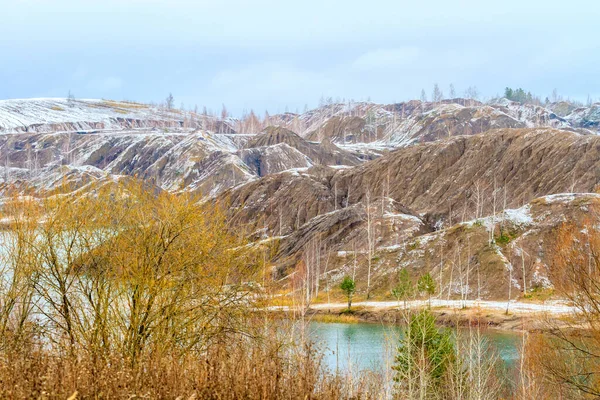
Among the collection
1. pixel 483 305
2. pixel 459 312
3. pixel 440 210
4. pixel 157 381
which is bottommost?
pixel 459 312

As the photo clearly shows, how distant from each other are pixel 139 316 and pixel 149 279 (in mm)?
1116

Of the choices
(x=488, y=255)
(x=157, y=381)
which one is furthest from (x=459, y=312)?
(x=157, y=381)

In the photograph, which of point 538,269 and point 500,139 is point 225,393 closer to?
point 538,269

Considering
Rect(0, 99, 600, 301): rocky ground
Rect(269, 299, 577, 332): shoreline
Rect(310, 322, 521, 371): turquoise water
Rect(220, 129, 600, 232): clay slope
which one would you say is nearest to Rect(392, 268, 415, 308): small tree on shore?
Rect(269, 299, 577, 332): shoreline

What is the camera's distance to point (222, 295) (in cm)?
1905

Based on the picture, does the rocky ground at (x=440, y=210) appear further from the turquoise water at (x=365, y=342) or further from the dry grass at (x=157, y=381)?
the dry grass at (x=157, y=381)

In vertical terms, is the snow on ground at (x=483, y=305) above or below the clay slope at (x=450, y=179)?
below

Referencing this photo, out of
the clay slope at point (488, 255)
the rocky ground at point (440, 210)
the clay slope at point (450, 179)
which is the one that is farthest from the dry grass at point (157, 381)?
the clay slope at point (450, 179)

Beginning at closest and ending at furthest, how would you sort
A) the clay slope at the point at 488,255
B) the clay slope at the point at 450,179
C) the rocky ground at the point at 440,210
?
the clay slope at the point at 488,255 < the rocky ground at the point at 440,210 < the clay slope at the point at 450,179

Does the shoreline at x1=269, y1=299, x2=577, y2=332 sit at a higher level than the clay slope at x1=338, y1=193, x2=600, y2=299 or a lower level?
lower

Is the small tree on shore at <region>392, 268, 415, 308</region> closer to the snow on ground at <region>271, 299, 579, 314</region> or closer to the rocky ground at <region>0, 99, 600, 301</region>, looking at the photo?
the snow on ground at <region>271, 299, 579, 314</region>

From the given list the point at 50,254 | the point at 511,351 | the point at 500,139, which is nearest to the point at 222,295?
the point at 50,254

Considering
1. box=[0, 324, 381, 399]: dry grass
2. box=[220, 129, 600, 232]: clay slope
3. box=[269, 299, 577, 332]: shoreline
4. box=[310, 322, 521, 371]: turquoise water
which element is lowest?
box=[310, 322, 521, 371]: turquoise water

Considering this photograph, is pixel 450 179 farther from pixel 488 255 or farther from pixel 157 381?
pixel 157 381
